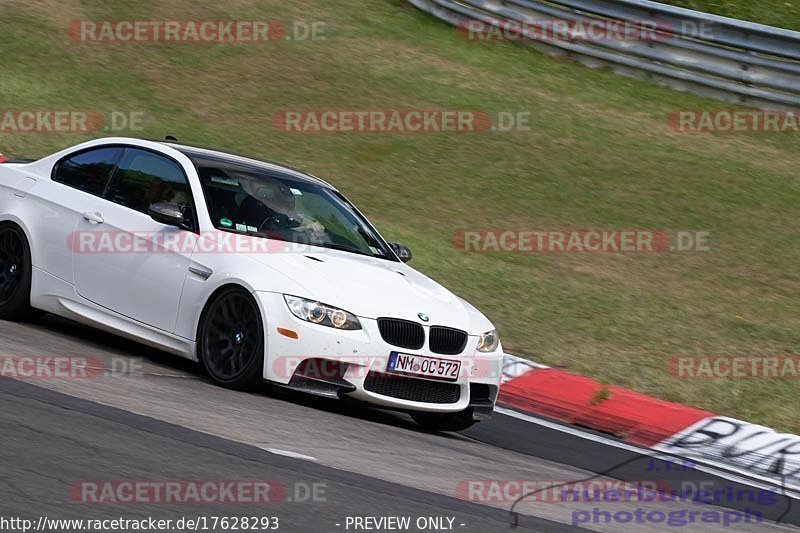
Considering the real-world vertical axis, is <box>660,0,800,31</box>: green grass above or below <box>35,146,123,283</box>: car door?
above

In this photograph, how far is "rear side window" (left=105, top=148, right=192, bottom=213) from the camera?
8047 mm

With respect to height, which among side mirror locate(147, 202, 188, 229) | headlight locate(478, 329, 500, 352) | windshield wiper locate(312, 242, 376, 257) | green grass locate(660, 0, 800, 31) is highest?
green grass locate(660, 0, 800, 31)

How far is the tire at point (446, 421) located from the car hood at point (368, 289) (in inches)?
A: 23.0

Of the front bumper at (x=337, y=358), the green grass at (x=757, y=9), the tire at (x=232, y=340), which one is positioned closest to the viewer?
the front bumper at (x=337, y=358)

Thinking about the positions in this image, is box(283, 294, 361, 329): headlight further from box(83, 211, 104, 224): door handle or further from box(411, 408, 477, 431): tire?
box(83, 211, 104, 224): door handle

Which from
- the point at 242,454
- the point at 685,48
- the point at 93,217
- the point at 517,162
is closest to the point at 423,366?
the point at 242,454

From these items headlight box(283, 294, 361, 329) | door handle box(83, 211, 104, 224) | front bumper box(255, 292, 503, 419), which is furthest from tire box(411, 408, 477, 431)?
door handle box(83, 211, 104, 224)

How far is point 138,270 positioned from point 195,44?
10352 millimetres

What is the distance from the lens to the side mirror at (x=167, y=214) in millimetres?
7659

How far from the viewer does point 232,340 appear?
733 centimetres

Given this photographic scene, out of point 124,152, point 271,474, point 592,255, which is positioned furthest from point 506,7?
point 271,474

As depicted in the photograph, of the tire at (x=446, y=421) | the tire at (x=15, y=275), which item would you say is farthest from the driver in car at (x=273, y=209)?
the tire at (x=15, y=275)

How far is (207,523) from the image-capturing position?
4.70m

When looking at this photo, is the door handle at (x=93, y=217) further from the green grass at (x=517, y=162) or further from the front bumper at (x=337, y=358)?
the green grass at (x=517, y=162)
